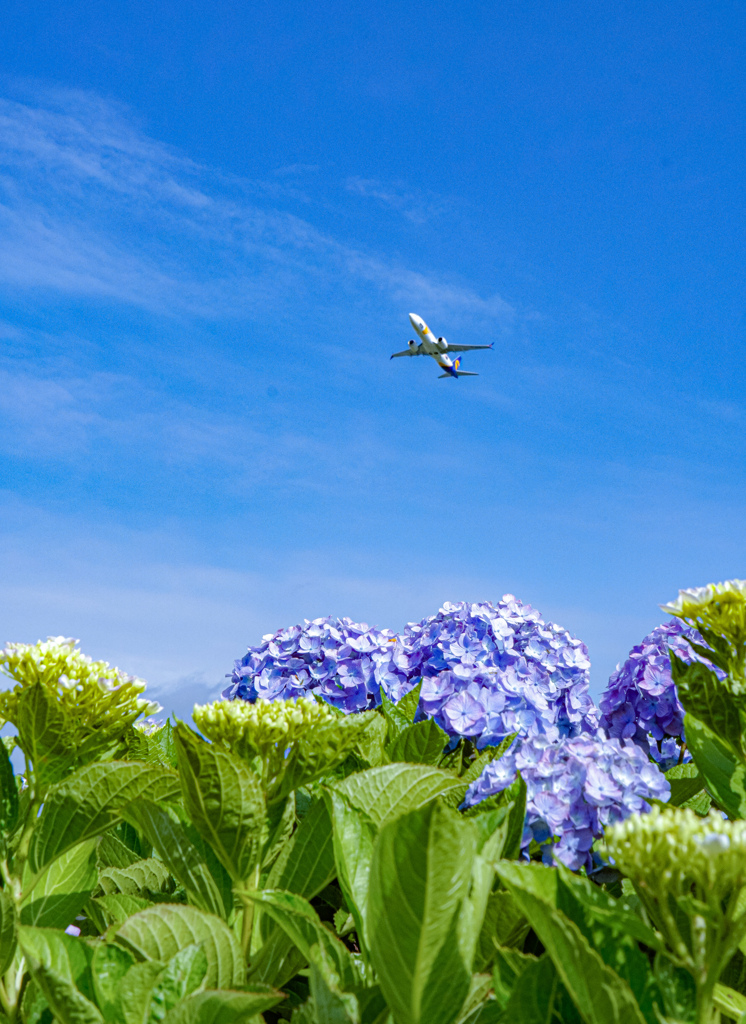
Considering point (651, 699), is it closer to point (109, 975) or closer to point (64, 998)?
point (109, 975)

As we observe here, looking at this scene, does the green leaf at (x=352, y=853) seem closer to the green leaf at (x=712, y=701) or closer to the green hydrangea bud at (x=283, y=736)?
the green hydrangea bud at (x=283, y=736)

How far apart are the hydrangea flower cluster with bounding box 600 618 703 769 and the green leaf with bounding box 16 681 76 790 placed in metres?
3.07

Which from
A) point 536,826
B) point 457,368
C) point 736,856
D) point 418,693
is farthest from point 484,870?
point 457,368

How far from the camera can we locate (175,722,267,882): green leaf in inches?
77.7

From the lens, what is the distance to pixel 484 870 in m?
1.76

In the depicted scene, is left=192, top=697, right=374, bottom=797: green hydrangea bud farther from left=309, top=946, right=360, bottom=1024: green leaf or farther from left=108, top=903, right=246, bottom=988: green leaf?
left=309, top=946, right=360, bottom=1024: green leaf

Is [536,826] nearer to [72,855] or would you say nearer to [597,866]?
[597,866]

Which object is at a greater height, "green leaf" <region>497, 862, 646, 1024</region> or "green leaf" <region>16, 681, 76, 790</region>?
"green leaf" <region>16, 681, 76, 790</region>

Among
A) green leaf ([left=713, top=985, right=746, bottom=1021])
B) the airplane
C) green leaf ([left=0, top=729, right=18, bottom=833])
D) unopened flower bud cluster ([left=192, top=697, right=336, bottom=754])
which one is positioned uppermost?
the airplane

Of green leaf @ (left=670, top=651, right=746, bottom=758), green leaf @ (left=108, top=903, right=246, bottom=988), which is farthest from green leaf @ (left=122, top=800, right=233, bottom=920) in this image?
green leaf @ (left=670, top=651, right=746, bottom=758)

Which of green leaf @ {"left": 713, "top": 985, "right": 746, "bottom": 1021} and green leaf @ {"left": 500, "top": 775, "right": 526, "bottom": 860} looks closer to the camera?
green leaf @ {"left": 713, "top": 985, "right": 746, "bottom": 1021}

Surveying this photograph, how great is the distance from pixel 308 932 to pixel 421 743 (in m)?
1.78

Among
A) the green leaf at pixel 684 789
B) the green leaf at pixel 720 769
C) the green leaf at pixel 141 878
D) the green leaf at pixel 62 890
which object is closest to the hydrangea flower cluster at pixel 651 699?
the green leaf at pixel 684 789

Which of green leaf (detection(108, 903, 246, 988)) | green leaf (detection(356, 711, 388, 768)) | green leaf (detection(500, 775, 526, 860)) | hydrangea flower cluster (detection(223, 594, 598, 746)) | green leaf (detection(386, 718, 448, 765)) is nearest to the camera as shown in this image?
green leaf (detection(108, 903, 246, 988))
